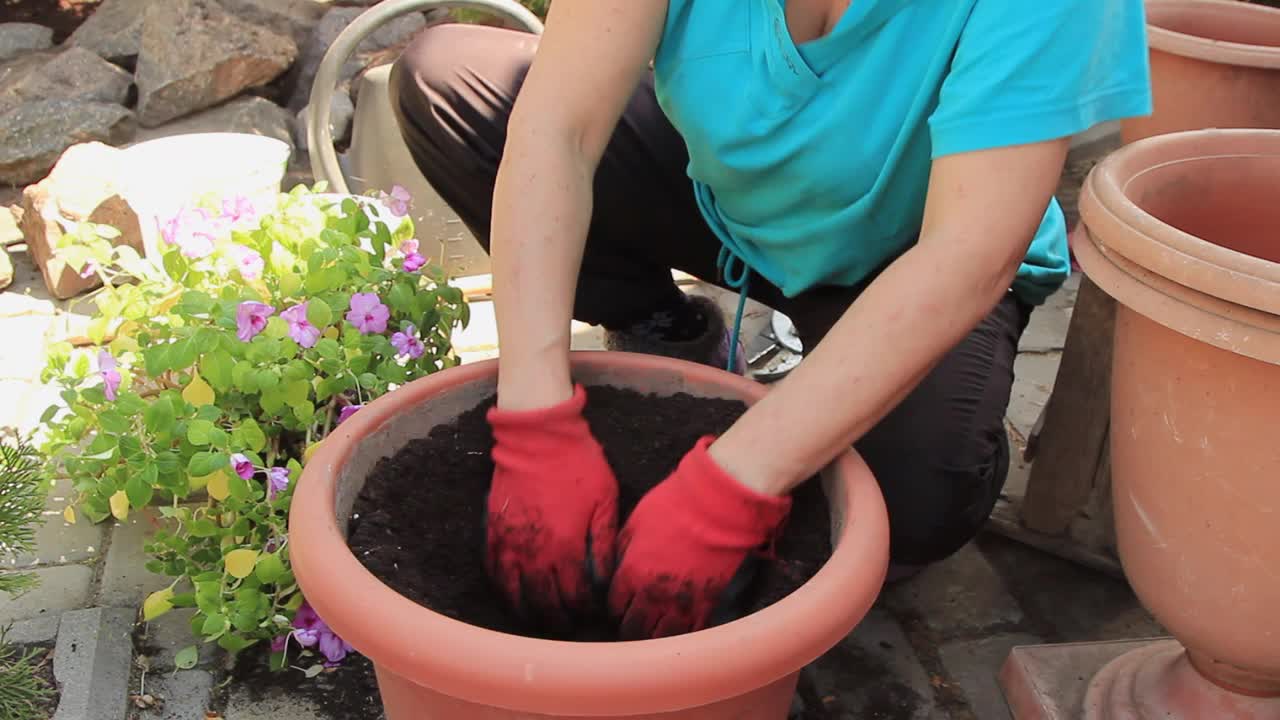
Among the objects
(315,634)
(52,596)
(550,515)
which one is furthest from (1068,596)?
(52,596)

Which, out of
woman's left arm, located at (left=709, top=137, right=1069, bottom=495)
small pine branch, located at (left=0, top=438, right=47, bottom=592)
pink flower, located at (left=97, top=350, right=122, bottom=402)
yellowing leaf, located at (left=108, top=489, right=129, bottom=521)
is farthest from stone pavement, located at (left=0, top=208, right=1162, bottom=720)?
woman's left arm, located at (left=709, top=137, right=1069, bottom=495)

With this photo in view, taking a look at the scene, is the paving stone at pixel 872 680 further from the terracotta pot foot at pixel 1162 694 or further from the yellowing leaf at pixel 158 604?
the yellowing leaf at pixel 158 604

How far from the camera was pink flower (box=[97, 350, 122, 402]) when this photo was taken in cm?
129

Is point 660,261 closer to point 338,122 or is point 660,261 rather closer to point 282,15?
point 338,122

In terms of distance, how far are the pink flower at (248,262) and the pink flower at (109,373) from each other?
0.21 metres

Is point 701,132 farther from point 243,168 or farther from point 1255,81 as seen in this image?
point 243,168

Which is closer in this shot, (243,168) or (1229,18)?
(1229,18)

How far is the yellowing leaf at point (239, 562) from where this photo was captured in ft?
4.14

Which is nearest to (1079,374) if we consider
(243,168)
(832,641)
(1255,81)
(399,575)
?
(1255,81)

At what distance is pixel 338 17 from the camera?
133 inches

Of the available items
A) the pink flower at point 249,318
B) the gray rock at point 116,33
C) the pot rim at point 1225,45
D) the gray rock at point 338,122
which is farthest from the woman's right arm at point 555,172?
the gray rock at point 116,33

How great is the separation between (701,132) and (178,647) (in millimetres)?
942

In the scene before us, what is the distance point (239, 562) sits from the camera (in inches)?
49.8

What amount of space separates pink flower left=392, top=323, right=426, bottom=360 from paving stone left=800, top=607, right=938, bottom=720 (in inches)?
26.0
